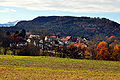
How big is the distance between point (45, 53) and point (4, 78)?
123 feet

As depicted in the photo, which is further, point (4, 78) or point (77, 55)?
point (77, 55)

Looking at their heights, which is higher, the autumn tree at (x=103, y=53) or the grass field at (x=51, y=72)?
the grass field at (x=51, y=72)

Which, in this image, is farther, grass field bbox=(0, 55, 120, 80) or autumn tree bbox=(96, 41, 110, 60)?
autumn tree bbox=(96, 41, 110, 60)

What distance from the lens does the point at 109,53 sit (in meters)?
55.1

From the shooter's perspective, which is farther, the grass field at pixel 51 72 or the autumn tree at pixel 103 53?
the autumn tree at pixel 103 53

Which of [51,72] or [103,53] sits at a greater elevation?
[51,72]

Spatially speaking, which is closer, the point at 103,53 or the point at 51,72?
the point at 51,72

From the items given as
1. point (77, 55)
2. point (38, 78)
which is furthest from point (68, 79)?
point (77, 55)

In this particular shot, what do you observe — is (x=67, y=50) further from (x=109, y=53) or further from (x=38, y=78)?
(x=38, y=78)

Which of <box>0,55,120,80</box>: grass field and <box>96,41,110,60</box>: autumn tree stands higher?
<box>0,55,120,80</box>: grass field

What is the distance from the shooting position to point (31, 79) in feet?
55.0

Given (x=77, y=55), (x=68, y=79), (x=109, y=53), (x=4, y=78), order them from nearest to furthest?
(x=4, y=78) → (x=68, y=79) → (x=77, y=55) → (x=109, y=53)

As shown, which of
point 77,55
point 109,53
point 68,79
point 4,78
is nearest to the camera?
point 4,78

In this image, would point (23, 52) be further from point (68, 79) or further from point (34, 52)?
point (68, 79)
